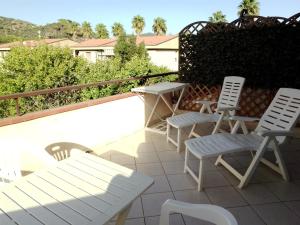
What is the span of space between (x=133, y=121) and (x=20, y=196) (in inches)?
125

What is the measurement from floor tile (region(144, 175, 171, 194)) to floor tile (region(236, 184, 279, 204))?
727 mm

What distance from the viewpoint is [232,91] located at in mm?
4125

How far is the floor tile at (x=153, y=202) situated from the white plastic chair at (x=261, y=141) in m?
0.39

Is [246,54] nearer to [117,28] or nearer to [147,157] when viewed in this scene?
[147,157]

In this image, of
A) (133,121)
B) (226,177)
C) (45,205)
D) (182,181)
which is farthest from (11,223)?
(133,121)

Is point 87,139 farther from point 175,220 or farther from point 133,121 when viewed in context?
point 175,220

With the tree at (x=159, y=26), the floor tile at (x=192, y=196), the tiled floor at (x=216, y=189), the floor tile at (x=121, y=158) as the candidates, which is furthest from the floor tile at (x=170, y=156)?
the tree at (x=159, y=26)

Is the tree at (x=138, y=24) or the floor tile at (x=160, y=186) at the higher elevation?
the tree at (x=138, y=24)

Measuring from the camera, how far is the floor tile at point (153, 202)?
237cm

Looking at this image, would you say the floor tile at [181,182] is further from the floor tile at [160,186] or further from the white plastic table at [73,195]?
the white plastic table at [73,195]

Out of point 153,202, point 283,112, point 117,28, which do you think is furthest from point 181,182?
point 117,28

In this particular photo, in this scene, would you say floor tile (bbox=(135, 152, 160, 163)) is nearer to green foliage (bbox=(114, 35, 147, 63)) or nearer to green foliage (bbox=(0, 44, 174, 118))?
green foliage (bbox=(0, 44, 174, 118))

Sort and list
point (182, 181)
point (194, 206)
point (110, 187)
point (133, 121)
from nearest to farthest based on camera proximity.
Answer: point (194, 206), point (110, 187), point (182, 181), point (133, 121)

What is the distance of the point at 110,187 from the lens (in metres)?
1.52
